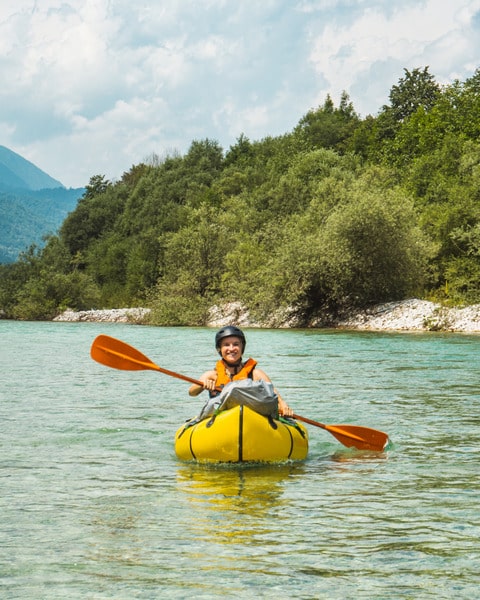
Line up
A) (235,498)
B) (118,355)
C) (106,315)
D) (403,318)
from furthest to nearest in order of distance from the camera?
(106,315) < (403,318) < (118,355) < (235,498)

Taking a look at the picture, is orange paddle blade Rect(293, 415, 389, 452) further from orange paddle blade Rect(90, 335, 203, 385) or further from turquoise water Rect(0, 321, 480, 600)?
orange paddle blade Rect(90, 335, 203, 385)

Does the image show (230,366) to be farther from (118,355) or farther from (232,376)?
(118,355)

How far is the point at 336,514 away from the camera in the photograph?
18.4 feet

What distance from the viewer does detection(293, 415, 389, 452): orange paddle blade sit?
8.19m

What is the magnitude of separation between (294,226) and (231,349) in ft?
100

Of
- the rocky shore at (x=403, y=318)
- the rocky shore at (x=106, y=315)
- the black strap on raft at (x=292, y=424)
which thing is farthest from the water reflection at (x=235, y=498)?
the rocky shore at (x=106, y=315)

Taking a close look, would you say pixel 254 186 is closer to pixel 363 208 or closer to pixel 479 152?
pixel 479 152

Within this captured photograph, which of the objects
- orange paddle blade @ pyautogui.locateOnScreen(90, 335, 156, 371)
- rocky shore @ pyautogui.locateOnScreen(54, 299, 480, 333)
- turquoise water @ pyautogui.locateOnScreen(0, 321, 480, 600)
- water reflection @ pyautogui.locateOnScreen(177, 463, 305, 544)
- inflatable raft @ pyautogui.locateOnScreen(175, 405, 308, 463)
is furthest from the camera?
rocky shore @ pyautogui.locateOnScreen(54, 299, 480, 333)

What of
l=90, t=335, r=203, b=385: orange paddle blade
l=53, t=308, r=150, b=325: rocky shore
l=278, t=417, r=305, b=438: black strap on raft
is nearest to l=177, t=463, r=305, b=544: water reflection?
l=278, t=417, r=305, b=438: black strap on raft

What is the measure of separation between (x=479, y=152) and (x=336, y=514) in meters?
39.3

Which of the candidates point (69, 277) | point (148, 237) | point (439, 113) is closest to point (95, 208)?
point (148, 237)

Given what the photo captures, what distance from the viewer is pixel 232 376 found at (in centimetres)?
779

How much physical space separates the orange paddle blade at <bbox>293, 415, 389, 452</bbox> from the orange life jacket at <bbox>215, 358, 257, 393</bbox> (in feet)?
3.22

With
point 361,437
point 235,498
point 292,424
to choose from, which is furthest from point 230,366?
point 235,498
